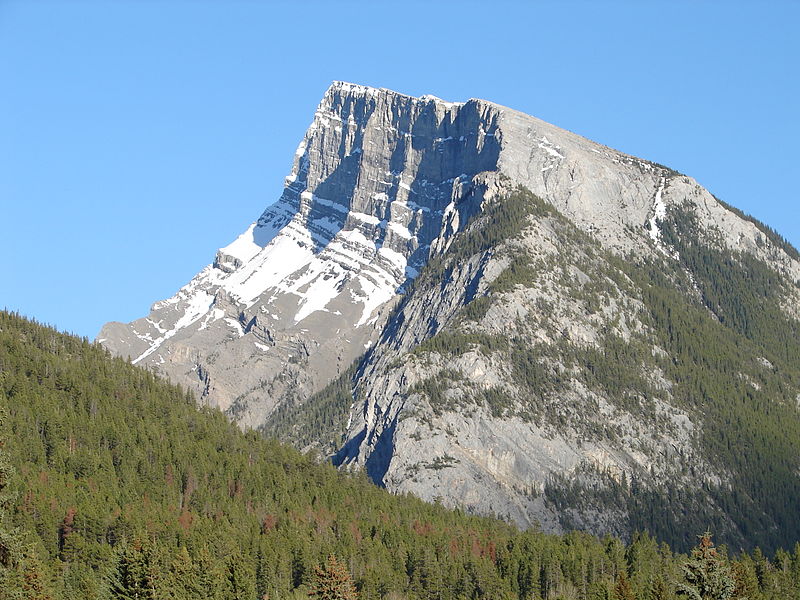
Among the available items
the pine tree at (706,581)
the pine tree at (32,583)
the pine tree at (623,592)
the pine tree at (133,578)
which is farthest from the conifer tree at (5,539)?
the pine tree at (623,592)

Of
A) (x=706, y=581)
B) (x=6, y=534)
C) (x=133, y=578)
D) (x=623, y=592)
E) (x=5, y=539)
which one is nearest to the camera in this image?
(x=6, y=534)

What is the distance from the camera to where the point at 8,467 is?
7100 centimetres

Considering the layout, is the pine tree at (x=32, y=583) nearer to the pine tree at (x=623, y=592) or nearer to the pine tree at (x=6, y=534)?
the pine tree at (x=6, y=534)

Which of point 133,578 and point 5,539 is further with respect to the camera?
point 133,578

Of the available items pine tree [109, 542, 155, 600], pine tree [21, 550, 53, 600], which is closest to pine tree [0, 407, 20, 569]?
pine tree [21, 550, 53, 600]

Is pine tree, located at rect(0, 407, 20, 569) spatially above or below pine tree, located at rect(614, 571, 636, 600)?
below

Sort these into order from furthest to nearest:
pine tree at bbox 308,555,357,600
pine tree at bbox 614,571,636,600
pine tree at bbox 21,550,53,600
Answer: pine tree at bbox 614,571,636,600 → pine tree at bbox 308,555,357,600 → pine tree at bbox 21,550,53,600

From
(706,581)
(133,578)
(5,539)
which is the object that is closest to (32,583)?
(133,578)

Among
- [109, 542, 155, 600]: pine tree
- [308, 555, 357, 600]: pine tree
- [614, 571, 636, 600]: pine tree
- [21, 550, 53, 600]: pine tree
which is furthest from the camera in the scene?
[614, 571, 636, 600]: pine tree

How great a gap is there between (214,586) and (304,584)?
137 feet

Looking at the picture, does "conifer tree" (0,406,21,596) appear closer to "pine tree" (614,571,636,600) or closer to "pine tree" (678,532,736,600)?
"pine tree" (678,532,736,600)

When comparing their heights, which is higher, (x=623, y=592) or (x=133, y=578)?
(x=623, y=592)

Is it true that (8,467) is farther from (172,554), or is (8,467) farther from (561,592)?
(561,592)

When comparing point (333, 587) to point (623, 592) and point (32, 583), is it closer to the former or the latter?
point (32, 583)
